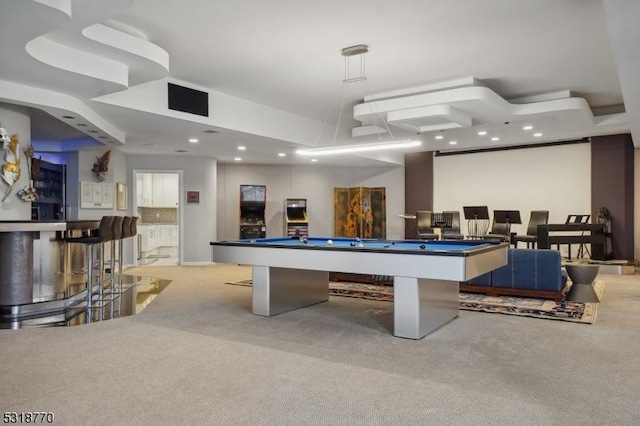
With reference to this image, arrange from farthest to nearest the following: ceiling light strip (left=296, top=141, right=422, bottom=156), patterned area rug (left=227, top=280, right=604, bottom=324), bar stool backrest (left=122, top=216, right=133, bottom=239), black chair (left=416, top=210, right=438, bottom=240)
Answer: black chair (left=416, top=210, right=438, bottom=240) < bar stool backrest (left=122, top=216, right=133, bottom=239) < ceiling light strip (left=296, top=141, right=422, bottom=156) < patterned area rug (left=227, top=280, right=604, bottom=324)

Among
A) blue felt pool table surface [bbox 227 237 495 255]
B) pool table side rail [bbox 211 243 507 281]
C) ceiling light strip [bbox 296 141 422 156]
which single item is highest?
ceiling light strip [bbox 296 141 422 156]

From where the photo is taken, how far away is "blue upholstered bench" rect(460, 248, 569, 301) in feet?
19.7

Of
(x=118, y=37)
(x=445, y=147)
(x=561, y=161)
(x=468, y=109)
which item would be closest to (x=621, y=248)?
(x=561, y=161)

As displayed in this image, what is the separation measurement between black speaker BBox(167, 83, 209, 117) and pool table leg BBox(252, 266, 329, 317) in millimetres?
2694

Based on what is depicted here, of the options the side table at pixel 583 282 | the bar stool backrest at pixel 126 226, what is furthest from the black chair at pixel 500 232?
the bar stool backrest at pixel 126 226

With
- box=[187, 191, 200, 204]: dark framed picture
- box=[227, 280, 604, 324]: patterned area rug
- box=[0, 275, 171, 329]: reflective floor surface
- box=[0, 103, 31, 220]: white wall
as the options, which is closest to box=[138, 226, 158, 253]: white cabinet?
box=[187, 191, 200, 204]: dark framed picture

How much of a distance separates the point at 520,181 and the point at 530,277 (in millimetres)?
5826

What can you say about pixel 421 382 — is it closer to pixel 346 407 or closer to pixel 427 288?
pixel 346 407

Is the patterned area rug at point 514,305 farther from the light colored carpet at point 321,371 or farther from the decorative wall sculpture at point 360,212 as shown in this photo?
the decorative wall sculpture at point 360,212

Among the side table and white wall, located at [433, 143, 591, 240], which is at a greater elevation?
white wall, located at [433, 143, 591, 240]

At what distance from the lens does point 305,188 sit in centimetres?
1269

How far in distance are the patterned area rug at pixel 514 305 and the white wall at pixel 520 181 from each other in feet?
13.7

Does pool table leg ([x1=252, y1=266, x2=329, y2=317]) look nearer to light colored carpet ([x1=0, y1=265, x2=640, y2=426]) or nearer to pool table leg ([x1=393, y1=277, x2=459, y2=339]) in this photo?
light colored carpet ([x1=0, y1=265, x2=640, y2=426])

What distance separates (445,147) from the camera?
11.8m
